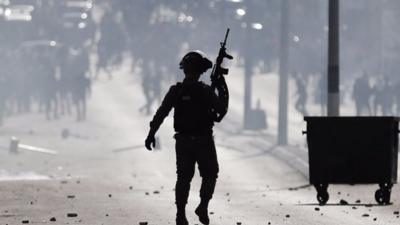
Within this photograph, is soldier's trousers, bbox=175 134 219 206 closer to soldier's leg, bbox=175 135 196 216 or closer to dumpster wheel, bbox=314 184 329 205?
soldier's leg, bbox=175 135 196 216

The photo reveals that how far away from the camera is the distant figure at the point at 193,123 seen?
1465 cm

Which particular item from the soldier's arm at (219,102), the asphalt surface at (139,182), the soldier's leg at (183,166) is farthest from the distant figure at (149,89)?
the soldier's arm at (219,102)

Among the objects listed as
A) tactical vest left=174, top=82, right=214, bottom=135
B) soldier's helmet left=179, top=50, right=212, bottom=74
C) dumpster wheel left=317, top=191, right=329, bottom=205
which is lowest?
dumpster wheel left=317, top=191, right=329, bottom=205

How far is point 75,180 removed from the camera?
1110 inches

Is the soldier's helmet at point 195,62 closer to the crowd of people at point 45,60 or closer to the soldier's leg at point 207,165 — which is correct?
the soldier's leg at point 207,165

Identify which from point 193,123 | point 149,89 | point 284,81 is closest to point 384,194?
point 193,123

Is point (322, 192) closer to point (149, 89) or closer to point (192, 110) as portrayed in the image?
point (192, 110)

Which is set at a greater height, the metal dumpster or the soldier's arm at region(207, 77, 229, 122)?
the soldier's arm at region(207, 77, 229, 122)

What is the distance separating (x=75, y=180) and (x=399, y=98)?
3725 cm

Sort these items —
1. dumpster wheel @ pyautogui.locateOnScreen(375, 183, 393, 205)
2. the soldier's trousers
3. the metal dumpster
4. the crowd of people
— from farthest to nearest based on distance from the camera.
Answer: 1. the crowd of people
2. dumpster wheel @ pyautogui.locateOnScreen(375, 183, 393, 205)
3. the metal dumpster
4. the soldier's trousers

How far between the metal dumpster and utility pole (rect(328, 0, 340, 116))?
7.53 metres

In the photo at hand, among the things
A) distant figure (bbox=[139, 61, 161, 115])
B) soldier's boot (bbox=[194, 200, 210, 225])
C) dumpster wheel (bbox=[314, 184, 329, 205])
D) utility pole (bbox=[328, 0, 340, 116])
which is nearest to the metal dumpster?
dumpster wheel (bbox=[314, 184, 329, 205])

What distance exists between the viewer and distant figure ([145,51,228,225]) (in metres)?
14.6

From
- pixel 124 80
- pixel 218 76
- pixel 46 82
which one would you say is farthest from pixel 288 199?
pixel 124 80
